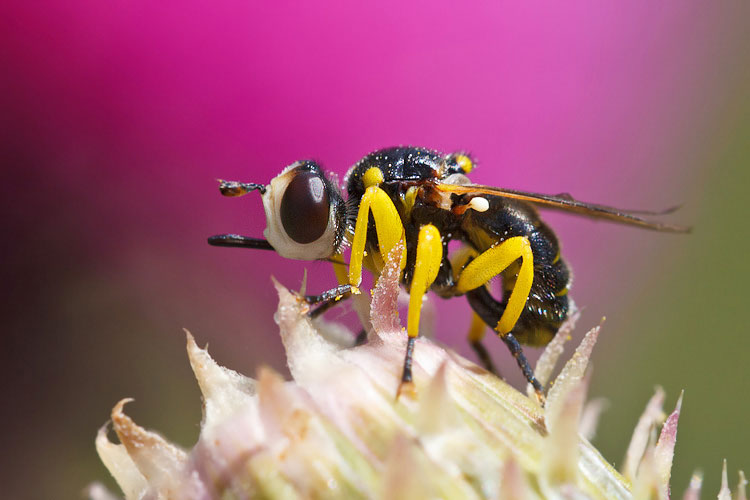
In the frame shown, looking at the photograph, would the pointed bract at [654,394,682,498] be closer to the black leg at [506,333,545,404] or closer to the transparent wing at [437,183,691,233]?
the black leg at [506,333,545,404]

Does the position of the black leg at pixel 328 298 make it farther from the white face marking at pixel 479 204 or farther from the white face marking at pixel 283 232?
the white face marking at pixel 479 204

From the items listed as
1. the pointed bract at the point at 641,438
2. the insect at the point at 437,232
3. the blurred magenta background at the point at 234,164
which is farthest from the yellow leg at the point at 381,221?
the blurred magenta background at the point at 234,164

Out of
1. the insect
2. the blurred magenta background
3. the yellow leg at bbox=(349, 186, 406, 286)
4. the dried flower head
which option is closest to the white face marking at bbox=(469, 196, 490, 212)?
the insect

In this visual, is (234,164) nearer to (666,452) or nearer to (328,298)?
(328,298)

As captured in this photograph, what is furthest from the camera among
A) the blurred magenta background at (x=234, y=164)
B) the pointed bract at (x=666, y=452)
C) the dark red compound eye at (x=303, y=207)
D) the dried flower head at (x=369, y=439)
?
the blurred magenta background at (x=234, y=164)

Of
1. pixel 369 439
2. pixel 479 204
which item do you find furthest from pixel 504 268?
pixel 369 439

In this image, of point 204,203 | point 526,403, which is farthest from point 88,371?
→ point 526,403

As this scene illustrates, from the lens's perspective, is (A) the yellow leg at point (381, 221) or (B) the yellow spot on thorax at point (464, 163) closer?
(A) the yellow leg at point (381, 221)
